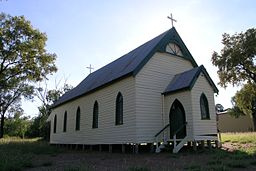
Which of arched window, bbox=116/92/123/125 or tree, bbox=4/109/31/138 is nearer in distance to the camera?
arched window, bbox=116/92/123/125

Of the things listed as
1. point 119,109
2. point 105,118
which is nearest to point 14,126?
point 105,118

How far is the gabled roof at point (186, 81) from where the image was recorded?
48.3ft

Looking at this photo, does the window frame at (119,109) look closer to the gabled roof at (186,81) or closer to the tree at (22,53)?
the gabled roof at (186,81)

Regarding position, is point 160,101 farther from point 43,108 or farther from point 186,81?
point 43,108

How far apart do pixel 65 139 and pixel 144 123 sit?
43.1ft

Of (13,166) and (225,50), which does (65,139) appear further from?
(225,50)

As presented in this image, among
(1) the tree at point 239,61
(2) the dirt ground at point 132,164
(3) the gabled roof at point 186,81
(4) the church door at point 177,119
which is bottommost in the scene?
(2) the dirt ground at point 132,164

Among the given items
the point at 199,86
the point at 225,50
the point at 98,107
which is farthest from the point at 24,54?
the point at 225,50

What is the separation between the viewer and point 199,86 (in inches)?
607

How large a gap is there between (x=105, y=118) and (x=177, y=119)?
5255mm

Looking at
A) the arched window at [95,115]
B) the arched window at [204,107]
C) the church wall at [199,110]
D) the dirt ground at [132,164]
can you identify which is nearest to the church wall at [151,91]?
the church wall at [199,110]

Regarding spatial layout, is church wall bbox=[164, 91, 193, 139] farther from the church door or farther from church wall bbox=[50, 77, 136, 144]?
church wall bbox=[50, 77, 136, 144]

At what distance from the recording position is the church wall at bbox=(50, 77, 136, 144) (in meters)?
15.3

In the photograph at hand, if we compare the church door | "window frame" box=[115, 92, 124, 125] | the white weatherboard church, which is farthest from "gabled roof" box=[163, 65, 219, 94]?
"window frame" box=[115, 92, 124, 125]
